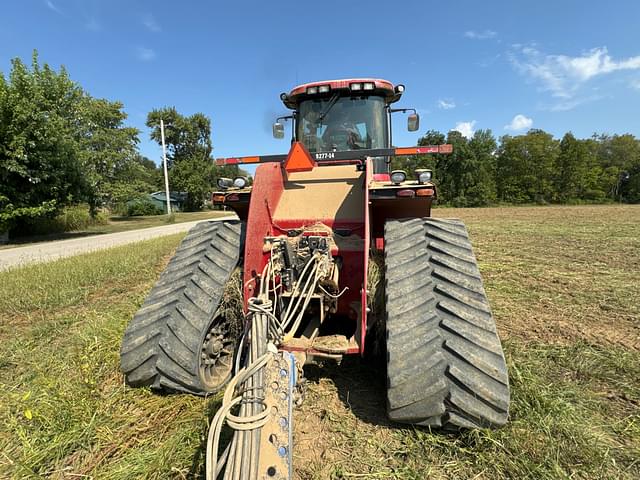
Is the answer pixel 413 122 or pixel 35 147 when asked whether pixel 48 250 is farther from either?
pixel 413 122

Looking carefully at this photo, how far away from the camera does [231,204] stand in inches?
→ 129

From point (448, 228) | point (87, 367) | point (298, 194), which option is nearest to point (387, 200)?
point (448, 228)

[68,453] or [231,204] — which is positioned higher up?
[231,204]

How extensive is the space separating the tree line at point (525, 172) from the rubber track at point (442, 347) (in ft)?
148

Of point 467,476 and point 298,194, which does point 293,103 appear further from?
point 467,476

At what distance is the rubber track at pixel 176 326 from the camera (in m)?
2.34

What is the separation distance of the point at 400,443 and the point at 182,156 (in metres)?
51.0

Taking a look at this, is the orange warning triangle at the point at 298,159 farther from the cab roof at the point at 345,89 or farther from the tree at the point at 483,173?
the tree at the point at 483,173

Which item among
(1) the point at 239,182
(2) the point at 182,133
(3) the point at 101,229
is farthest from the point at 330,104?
(2) the point at 182,133

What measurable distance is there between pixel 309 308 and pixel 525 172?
183 ft

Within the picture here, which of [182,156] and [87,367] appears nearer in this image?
[87,367]

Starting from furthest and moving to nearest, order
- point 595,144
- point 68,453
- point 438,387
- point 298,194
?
1. point 595,144
2. point 298,194
3. point 68,453
4. point 438,387

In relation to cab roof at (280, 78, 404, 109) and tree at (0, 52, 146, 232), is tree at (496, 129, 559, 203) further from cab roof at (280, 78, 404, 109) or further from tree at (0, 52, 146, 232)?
cab roof at (280, 78, 404, 109)

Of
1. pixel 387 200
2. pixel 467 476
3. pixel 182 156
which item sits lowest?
pixel 467 476
